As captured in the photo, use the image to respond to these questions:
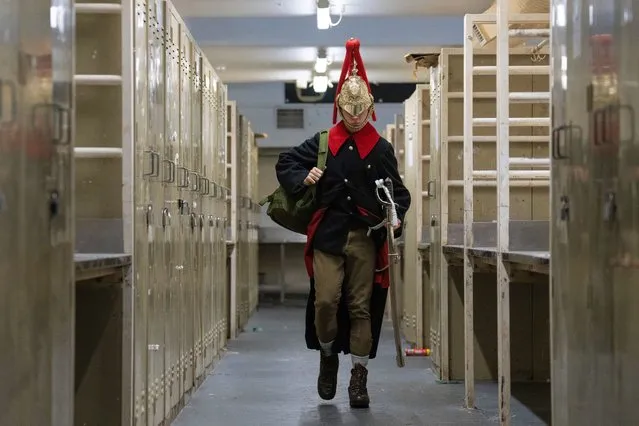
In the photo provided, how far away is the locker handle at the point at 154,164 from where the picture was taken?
12.9ft

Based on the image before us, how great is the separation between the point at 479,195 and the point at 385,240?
3.03ft

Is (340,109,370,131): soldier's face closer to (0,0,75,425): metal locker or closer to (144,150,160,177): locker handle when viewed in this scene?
(144,150,160,177): locker handle

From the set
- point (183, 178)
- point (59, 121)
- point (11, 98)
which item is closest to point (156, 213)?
point (183, 178)

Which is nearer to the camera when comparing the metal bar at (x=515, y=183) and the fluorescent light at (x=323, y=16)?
the metal bar at (x=515, y=183)

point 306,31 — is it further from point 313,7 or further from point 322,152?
point 322,152

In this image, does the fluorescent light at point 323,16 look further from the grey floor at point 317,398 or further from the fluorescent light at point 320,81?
the grey floor at point 317,398

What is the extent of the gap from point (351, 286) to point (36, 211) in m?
3.04

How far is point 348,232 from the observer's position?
5.04 m

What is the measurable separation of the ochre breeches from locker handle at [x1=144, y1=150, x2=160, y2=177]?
1.29 metres

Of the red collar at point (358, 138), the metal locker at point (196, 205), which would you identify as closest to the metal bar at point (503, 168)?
the red collar at point (358, 138)

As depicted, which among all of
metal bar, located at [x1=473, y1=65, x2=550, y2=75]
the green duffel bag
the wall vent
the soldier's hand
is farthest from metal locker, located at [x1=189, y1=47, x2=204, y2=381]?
the wall vent

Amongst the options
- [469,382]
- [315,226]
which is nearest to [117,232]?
[315,226]

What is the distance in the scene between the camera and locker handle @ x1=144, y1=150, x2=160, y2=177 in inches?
155

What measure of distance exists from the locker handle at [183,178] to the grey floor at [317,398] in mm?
1240
